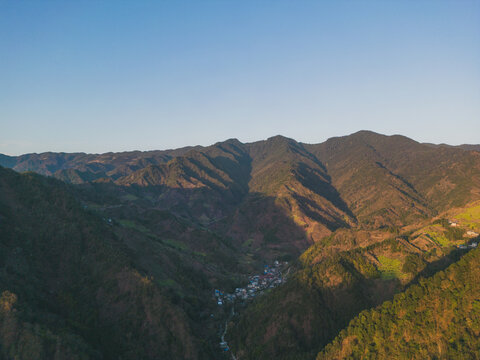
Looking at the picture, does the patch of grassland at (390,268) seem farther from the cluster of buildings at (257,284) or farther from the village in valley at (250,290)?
the cluster of buildings at (257,284)

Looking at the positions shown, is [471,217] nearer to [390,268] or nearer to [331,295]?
[390,268]

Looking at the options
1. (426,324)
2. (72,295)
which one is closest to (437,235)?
(426,324)

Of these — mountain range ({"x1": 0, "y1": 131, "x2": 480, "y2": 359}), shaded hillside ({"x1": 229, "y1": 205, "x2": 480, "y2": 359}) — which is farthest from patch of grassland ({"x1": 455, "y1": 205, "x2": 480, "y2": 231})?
shaded hillside ({"x1": 229, "y1": 205, "x2": 480, "y2": 359})

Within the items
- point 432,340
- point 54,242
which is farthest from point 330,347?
point 54,242

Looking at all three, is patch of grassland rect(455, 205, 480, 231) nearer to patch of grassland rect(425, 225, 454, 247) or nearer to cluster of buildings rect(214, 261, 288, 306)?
patch of grassland rect(425, 225, 454, 247)

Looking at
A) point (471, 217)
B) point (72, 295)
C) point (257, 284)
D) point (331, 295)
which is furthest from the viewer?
point (257, 284)

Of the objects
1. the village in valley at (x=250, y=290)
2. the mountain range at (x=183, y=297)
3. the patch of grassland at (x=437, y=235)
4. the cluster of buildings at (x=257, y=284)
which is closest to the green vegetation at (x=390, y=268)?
the mountain range at (x=183, y=297)

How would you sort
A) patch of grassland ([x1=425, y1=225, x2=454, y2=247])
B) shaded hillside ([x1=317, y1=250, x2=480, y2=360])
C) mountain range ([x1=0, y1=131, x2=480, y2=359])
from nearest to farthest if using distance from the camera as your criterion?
1. shaded hillside ([x1=317, y1=250, x2=480, y2=360])
2. mountain range ([x1=0, y1=131, x2=480, y2=359])
3. patch of grassland ([x1=425, y1=225, x2=454, y2=247])
